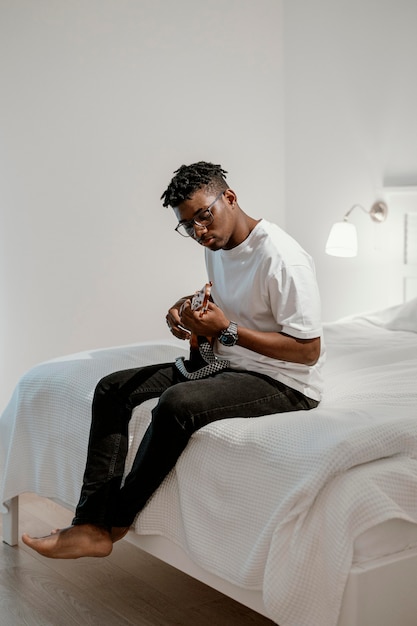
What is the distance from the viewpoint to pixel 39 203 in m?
3.62

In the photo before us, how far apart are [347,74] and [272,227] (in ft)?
7.16

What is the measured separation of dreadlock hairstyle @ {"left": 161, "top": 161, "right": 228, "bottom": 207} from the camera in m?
2.06

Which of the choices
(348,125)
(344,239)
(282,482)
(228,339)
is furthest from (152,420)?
(348,125)

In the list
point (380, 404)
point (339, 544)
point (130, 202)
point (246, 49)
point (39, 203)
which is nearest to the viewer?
point (339, 544)

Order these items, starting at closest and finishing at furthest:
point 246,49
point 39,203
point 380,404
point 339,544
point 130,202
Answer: point 339,544, point 380,404, point 39,203, point 130,202, point 246,49

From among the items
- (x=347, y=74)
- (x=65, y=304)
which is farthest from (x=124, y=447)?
(x=347, y=74)

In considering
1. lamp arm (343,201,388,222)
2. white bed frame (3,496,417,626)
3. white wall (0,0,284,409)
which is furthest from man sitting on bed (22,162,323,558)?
lamp arm (343,201,388,222)

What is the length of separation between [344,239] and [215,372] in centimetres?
185

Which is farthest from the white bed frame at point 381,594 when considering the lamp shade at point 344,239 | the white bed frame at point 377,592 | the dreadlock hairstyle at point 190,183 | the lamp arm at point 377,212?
the lamp arm at point 377,212

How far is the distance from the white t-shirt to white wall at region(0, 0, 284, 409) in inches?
65.1

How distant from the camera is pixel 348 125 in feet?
13.4

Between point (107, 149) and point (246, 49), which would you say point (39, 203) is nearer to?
point (107, 149)

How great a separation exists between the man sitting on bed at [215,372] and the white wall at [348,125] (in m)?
1.92

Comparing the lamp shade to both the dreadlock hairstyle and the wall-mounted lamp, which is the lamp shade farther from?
the dreadlock hairstyle
